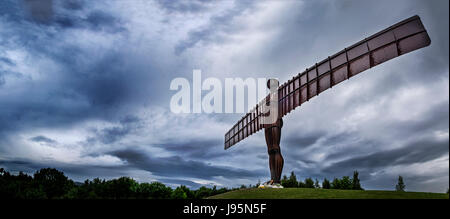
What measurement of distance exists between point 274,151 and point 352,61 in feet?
25.0

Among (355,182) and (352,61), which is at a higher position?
(352,61)

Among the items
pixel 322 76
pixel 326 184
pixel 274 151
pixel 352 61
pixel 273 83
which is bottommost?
pixel 326 184

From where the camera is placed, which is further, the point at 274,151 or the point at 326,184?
the point at 326,184

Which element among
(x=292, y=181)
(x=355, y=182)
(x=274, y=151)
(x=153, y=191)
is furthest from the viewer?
(x=292, y=181)

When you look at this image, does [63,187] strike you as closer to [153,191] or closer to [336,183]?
[153,191]

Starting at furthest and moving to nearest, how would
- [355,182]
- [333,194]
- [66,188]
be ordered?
[355,182], [333,194], [66,188]

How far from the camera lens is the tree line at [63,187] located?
1070cm

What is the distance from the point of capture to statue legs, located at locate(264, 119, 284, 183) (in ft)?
61.3

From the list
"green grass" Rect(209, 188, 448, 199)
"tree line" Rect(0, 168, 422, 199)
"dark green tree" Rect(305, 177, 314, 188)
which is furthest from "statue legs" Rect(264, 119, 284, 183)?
"dark green tree" Rect(305, 177, 314, 188)

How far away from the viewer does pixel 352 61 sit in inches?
594

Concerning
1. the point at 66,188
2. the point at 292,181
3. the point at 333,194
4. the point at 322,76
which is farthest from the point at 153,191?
the point at 292,181

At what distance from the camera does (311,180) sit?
26984 mm
